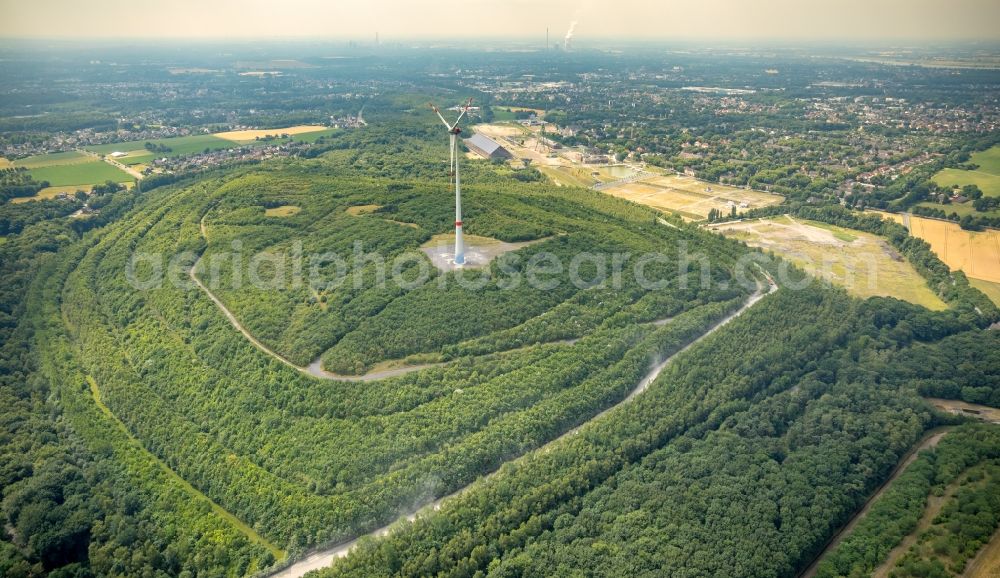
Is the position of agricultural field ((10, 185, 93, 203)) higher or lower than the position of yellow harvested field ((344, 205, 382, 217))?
lower

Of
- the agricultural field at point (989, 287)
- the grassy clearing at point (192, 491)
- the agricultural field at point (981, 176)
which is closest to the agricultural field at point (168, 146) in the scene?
the grassy clearing at point (192, 491)

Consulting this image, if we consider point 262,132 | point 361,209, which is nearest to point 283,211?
point 361,209

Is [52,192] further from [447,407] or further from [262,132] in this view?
[447,407]

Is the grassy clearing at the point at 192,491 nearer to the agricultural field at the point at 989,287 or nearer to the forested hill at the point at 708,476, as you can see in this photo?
the forested hill at the point at 708,476

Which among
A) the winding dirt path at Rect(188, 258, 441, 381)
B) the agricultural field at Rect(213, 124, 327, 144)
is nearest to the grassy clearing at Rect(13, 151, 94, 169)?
the agricultural field at Rect(213, 124, 327, 144)

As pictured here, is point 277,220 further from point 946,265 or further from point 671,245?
point 946,265

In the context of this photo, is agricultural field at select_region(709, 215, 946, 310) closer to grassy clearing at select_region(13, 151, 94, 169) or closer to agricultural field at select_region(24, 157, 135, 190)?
agricultural field at select_region(24, 157, 135, 190)
